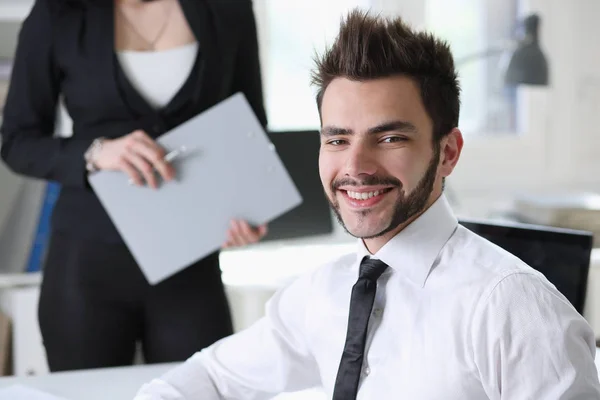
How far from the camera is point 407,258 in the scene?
96 cm

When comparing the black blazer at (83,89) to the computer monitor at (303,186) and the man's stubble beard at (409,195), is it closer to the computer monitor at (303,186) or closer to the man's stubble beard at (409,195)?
the man's stubble beard at (409,195)

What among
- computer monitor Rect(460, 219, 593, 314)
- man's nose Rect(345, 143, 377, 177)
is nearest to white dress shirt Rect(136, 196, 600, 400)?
man's nose Rect(345, 143, 377, 177)

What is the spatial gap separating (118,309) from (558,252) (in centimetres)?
76

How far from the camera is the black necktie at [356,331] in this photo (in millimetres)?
975

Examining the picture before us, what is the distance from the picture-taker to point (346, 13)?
1.05m

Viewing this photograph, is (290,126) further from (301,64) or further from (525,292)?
(525,292)

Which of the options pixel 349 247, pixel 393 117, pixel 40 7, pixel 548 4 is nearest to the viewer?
pixel 393 117

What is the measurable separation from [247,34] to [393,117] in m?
0.68

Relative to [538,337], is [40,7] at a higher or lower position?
higher

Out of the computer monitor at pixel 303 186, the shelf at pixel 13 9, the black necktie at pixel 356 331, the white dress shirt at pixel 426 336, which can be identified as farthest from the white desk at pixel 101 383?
the shelf at pixel 13 9

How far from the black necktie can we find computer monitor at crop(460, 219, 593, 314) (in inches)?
11.7

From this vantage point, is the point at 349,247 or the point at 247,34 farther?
the point at 349,247

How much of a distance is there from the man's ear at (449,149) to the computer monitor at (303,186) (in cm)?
117

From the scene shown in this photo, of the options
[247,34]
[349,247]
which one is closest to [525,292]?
[247,34]
